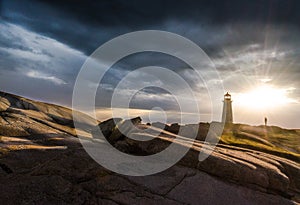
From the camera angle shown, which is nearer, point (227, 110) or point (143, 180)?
point (143, 180)

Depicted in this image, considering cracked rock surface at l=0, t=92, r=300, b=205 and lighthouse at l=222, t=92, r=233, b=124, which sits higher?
lighthouse at l=222, t=92, r=233, b=124

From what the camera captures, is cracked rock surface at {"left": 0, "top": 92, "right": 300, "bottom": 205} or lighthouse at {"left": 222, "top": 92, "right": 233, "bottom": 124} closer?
cracked rock surface at {"left": 0, "top": 92, "right": 300, "bottom": 205}

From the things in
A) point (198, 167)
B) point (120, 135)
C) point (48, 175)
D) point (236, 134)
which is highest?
point (236, 134)

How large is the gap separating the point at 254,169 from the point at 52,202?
347 inches

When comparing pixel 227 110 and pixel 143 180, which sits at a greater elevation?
pixel 227 110

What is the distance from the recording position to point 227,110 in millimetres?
48750

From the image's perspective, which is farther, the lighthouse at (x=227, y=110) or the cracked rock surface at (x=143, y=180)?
the lighthouse at (x=227, y=110)

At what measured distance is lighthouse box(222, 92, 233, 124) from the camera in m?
48.5

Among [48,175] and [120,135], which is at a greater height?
[120,135]

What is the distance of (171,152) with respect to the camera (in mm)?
11859

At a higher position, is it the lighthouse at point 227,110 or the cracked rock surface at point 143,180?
the lighthouse at point 227,110

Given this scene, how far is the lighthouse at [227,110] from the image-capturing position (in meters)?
48.5

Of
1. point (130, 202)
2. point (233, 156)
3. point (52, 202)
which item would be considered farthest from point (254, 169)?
point (52, 202)

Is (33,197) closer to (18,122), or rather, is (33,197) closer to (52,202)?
(52,202)
